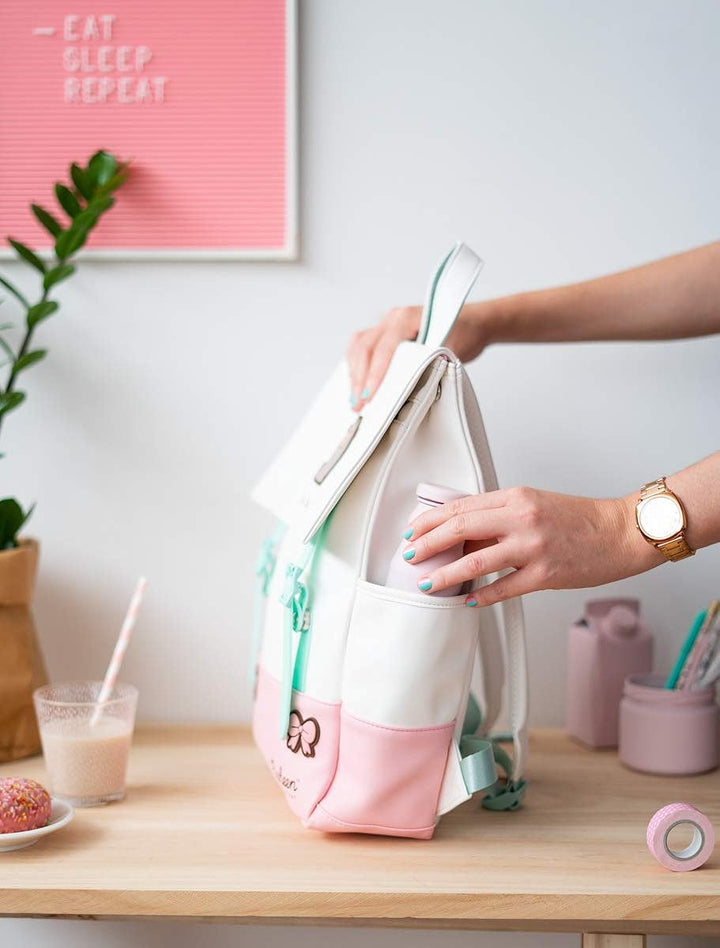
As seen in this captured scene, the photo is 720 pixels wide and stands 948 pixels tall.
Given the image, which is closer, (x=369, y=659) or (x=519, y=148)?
(x=369, y=659)

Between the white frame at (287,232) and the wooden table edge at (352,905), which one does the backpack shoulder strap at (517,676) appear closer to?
the wooden table edge at (352,905)

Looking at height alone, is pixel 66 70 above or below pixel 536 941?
above

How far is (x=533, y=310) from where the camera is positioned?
39.0 inches

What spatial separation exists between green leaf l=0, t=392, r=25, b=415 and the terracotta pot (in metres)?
0.14

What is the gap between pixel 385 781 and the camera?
0.76 metres

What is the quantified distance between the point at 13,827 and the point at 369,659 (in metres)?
0.30

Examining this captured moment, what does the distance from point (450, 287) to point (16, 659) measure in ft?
1.81

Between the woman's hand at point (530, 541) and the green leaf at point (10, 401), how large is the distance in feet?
1.57

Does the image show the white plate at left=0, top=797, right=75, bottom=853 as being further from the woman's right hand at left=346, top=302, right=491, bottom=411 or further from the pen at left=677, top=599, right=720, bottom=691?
the pen at left=677, top=599, right=720, bottom=691

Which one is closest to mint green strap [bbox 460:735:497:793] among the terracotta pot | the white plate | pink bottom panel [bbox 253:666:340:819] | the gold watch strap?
pink bottom panel [bbox 253:666:340:819]

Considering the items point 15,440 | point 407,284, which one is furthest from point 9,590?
point 407,284

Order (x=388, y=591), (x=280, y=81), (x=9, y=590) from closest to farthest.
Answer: (x=388, y=591)
(x=9, y=590)
(x=280, y=81)

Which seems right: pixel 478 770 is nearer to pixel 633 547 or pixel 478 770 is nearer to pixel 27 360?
pixel 633 547

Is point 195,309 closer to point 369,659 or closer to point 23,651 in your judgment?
point 23,651
